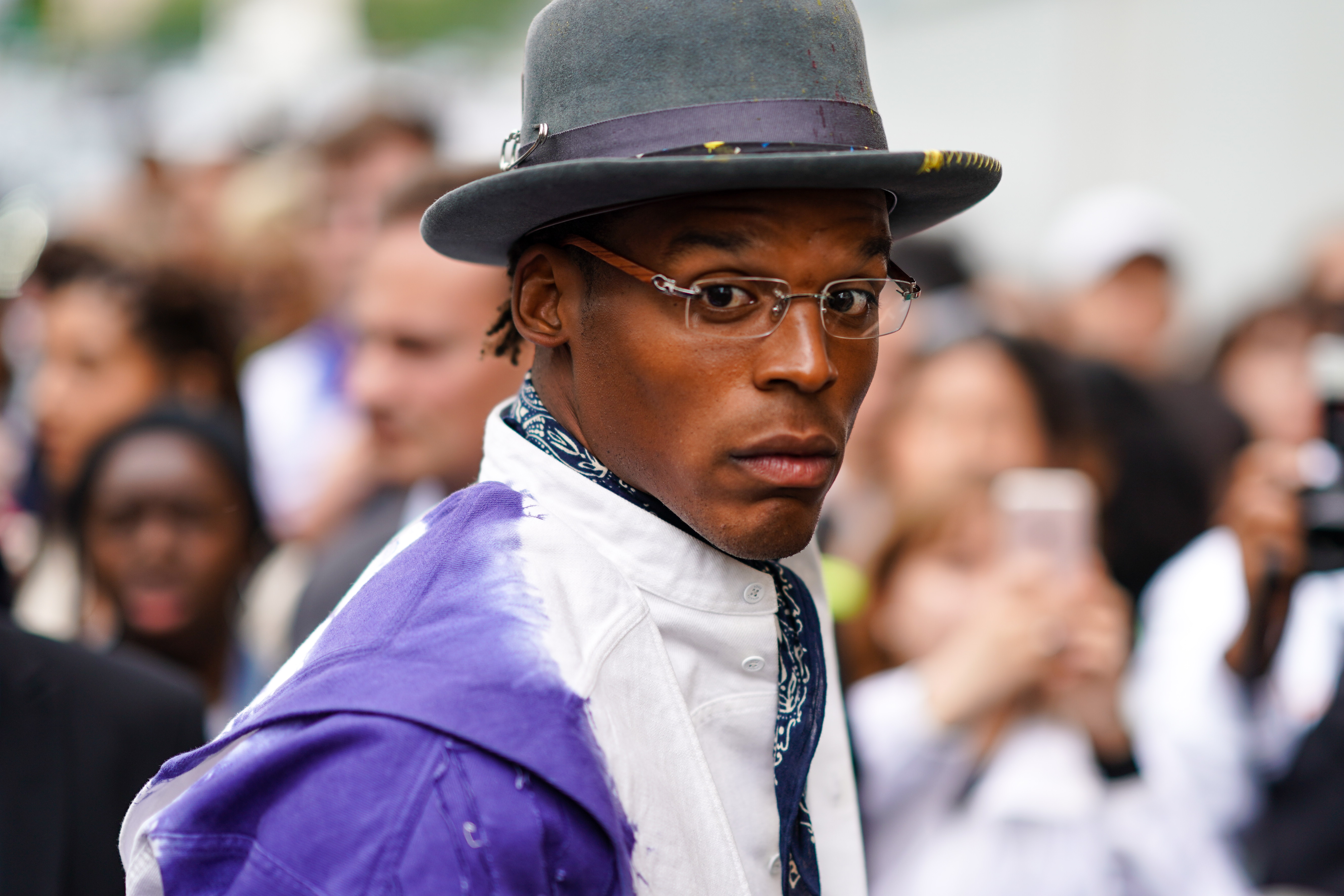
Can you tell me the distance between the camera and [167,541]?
10.7 ft

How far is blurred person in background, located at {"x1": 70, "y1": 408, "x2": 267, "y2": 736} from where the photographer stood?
3.22 meters

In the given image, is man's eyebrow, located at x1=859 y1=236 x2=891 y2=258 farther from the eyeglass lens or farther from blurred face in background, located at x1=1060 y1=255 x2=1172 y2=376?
blurred face in background, located at x1=1060 y1=255 x2=1172 y2=376

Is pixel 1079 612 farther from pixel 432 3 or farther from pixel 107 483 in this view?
pixel 432 3

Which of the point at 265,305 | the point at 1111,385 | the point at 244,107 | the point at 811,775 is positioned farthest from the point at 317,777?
the point at 244,107

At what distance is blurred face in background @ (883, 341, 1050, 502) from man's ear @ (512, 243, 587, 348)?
2167 mm

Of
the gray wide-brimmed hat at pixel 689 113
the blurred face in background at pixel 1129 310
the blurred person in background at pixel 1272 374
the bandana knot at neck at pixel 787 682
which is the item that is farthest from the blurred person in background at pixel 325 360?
the blurred person in background at pixel 1272 374

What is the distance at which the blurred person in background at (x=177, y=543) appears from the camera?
3.22 meters

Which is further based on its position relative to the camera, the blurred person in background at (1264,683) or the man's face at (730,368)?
the blurred person in background at (1264,683)

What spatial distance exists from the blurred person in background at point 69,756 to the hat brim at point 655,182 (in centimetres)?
91

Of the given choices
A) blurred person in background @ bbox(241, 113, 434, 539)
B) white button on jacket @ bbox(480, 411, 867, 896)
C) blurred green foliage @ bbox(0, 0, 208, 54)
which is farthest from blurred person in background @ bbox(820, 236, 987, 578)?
blurred green foliage @ bbox(0, 0, 208, 54)

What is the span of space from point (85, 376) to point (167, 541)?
1284mm

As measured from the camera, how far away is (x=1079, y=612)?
278 cm

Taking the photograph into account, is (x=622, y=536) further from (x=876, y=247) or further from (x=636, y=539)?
(x=876, y=247)

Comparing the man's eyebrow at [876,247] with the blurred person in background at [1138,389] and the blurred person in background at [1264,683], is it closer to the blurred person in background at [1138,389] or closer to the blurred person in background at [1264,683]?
the blurred person in background at [1264,683]
